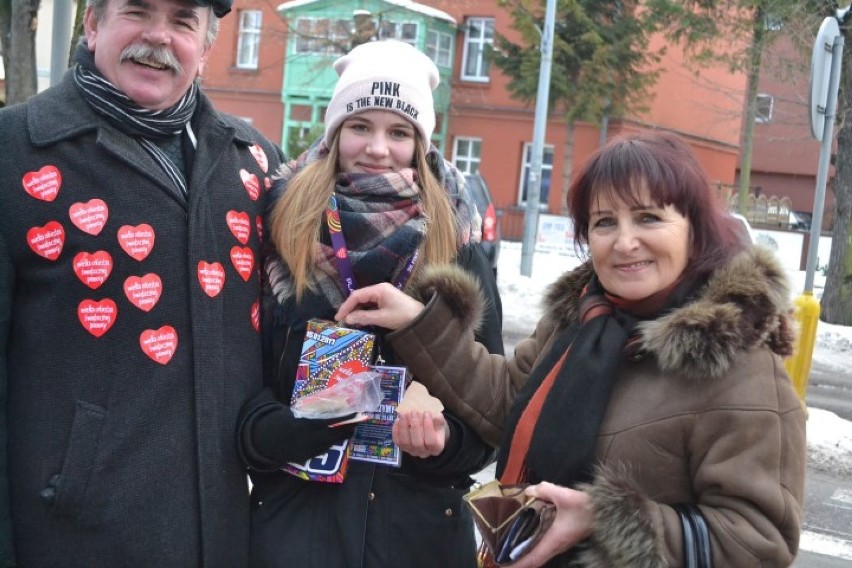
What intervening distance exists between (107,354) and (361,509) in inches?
28.9

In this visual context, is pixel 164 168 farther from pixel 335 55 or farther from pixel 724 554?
pixel 335 55

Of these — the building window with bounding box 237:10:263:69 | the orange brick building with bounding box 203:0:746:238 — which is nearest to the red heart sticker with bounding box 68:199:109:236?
the orange brick building with bounding box 203:0:746:238

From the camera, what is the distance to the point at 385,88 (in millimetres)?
2506

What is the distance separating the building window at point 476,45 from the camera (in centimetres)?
2945

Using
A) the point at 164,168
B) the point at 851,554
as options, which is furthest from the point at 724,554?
the point at 851,554

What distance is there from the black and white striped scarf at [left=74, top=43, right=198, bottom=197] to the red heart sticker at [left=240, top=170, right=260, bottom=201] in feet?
0.67

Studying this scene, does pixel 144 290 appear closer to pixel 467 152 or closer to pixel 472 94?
pixel 472 94

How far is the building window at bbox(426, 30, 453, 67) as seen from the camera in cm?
2902

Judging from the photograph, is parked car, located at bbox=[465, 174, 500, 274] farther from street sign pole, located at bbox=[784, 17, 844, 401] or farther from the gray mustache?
the gray mustache

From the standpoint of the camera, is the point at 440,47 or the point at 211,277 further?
the point at 440,47

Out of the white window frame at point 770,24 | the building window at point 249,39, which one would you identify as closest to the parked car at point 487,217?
the white window frame at point 770,24

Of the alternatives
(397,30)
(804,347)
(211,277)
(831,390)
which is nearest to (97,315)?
(211,277)

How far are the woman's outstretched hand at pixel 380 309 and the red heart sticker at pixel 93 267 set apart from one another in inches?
22.7

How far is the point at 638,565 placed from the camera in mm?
1781
